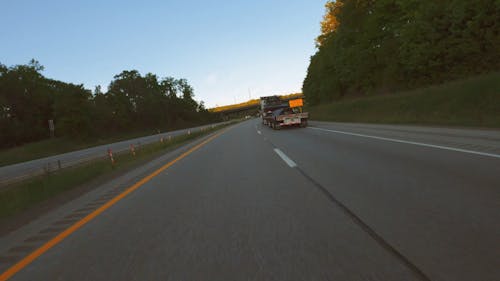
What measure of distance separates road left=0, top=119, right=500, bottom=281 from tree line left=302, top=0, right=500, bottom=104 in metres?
25.3

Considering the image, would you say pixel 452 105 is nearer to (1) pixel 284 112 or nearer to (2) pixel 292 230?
(1) pixel 284 112

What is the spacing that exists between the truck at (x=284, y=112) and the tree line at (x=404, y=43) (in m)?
13.4

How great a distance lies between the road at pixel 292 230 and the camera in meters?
2.54

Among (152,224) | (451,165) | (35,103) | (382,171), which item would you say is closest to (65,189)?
(152,224)

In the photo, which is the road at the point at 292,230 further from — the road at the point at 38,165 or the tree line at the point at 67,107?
the tree line at the point at 67,107

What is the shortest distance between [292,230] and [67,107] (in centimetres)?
6084

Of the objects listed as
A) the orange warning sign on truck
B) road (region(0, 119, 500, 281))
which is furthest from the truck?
road (region(0, 119, 500, 281))

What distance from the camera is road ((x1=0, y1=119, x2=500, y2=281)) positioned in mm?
2537

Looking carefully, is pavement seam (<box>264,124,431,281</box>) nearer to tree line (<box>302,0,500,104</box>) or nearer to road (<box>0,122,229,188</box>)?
road (<box>0,122,229,188</box>)

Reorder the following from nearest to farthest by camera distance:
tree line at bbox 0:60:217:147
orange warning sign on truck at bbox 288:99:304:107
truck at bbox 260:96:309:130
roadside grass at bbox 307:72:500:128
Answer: roadside grass at bbox 307:72:500:128 → truck at bbox 260:96:309:130 → orange warning sign on truck at bbox 288:99:304:107 → tree line at bbox 0:60:217:147

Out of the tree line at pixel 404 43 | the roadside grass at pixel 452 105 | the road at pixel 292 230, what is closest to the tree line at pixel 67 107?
the tree line at pixel 404 43

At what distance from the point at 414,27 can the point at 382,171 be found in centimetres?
2998

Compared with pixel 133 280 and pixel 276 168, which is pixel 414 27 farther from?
pixel 133 280

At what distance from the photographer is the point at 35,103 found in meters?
59.1
